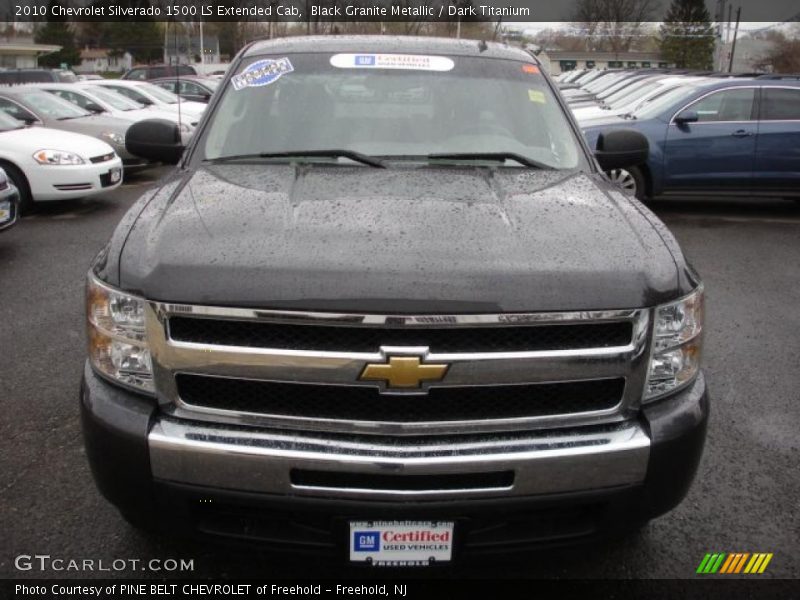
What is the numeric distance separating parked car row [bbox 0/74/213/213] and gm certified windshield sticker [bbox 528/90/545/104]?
2969mm

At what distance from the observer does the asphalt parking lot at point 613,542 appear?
282cm

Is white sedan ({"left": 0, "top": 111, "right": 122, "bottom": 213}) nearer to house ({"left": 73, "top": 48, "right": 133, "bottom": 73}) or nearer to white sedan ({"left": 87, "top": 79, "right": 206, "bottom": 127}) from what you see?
white sedan ({"left": 87, "top": 79, "right": 206, "bottom": 127})

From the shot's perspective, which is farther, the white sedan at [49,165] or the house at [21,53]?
the house at [21,53]


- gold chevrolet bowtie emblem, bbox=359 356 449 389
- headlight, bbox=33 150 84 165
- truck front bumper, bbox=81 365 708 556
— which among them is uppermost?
gold chevrolet bowtie emblem, bbox=359 356 449 389

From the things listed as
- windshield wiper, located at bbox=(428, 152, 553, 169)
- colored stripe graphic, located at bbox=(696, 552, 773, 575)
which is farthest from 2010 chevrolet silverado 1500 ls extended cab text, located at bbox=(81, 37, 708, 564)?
windshield wiper, located at bbox=(428, 152, 553, 169)

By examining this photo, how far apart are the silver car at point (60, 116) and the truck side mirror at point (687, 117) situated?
25.8 feet

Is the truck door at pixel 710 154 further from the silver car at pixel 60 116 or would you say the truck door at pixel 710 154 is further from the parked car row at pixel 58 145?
the silver car at pixel 60 116

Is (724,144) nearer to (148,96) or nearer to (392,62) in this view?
(392,62)

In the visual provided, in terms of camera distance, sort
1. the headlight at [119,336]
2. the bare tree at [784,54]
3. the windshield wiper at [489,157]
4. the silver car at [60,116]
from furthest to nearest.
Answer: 1. the bare tree at [784,54]
2. the silver car at [60,116]
3. the windshield wiper at [489,157]
4. the headlight at [119,336]

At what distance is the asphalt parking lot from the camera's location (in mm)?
2822

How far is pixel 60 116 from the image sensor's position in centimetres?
1237

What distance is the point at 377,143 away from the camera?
3461 millimetres

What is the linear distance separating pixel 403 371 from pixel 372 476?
32cm

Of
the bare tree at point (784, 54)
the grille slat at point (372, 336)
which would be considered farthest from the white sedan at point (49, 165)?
the bare tree at point (784, 54)
